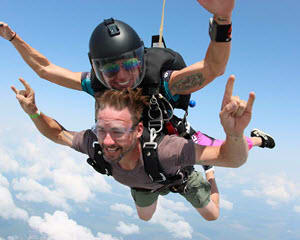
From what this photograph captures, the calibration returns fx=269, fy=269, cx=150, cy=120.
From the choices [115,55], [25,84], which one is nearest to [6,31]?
[25,84]

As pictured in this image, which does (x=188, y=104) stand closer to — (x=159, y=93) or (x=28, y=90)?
(x=159, y=93)

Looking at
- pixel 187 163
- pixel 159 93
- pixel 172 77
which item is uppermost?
pixel 172 77

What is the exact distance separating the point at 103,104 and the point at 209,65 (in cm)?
104

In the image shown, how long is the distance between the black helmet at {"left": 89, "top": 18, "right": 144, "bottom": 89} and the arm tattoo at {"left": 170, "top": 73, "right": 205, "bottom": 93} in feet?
1.28

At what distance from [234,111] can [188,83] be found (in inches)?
40.5

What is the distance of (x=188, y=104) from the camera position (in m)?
3.14

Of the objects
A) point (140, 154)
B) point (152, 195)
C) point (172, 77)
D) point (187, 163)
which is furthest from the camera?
point (152, 195)

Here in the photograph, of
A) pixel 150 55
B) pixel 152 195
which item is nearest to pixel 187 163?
pixel 150 55

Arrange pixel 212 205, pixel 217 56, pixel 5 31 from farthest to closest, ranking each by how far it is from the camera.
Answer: pixel 212 205
pixel 5 31
pixel 217 56

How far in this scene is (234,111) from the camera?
1.71 m

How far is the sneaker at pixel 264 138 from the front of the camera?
13.0 feet

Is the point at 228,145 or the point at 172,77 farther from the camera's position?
the point at 172,77

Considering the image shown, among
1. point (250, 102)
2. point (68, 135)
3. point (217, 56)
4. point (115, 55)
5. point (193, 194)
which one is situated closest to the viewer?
point (250, 102)

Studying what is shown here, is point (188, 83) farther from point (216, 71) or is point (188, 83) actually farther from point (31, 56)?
point (31, 56)
